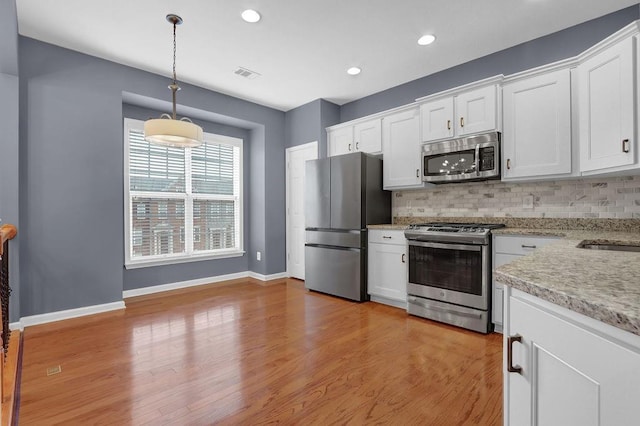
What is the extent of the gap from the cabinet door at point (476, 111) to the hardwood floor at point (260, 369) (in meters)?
1.99

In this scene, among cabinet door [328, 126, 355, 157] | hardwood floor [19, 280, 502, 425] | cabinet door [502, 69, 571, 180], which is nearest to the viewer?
→ hardwood floor [19, 280, 502, 425]

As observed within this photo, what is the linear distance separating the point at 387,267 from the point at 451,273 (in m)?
0.78

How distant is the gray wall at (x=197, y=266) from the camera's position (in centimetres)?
421

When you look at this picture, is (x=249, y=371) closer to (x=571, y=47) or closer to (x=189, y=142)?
(x=189, y=142)

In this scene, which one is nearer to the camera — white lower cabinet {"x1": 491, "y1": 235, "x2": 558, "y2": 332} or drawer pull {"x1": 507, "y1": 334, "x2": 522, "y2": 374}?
drawer pull {"x1": 507, "y1": 334, "x2": 522, "y2": 374}

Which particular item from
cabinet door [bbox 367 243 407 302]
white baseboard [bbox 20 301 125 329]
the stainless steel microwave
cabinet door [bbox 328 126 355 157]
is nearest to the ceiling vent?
cabinet door [bbox 328 126 355 157]

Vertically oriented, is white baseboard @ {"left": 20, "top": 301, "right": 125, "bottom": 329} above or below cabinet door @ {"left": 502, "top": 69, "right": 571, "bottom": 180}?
below

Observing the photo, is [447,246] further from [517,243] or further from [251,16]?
[251,16]

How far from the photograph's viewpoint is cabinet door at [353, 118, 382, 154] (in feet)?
13.6

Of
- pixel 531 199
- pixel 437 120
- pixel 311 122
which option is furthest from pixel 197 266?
pixel 531 199

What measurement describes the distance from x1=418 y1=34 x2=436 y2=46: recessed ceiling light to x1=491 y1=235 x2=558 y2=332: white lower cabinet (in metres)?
1.99

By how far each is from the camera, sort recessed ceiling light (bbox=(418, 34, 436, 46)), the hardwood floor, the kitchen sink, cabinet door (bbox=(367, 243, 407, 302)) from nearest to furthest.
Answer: the hardwood floor → the kitchen sink → recessed ceiling light (bbox=(418, 34, 436, 46)) → cabinet door (bbox=(367, 243, 407, 302))

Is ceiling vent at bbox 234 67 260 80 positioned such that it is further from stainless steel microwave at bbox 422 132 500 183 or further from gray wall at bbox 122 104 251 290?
stainless steel microwave at bbox 422 132 500 183

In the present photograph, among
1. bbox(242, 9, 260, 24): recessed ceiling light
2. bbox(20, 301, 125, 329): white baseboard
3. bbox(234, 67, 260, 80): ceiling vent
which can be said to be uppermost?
bbox(234, 67, 260, 80): ceiling vent
